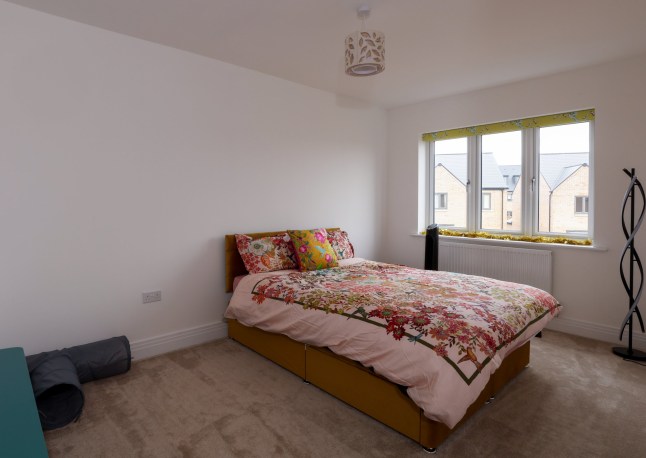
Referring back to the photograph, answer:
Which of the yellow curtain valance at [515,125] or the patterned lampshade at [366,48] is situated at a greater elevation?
the patterned lampshade at [366,48]

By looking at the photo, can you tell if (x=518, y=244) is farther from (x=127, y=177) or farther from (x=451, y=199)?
(x=127, y=177)

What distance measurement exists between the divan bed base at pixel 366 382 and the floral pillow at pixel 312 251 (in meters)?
0.80

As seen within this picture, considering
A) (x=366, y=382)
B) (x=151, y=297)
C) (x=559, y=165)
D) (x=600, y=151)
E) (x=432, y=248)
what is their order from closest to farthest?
1. (x=366, y=382)
2. (x=151, y=297)
3. (x=600, y=151)
4. (x=559, y=165)
5. (x=432, y=248)

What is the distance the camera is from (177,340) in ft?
10.8

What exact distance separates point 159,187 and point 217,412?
6.01 ft

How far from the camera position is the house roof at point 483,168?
440 cm

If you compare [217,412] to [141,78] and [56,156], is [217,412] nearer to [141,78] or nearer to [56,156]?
[56,156]

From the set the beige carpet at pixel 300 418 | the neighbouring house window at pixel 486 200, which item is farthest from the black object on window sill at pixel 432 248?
the beige carpet at pixel 300 418

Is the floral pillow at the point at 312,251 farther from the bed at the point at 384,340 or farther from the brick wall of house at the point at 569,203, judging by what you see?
the brick wall of house at the point at 569,203

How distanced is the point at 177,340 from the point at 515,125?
4021mm

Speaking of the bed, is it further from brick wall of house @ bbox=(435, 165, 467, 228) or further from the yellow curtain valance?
the yellow curtain valance

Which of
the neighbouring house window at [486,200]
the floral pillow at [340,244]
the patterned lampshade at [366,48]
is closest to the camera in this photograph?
the patterned lampshade at [366,48]

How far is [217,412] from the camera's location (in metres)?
→ 2.30

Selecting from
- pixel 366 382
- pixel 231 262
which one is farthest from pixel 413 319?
pixel 231 262
